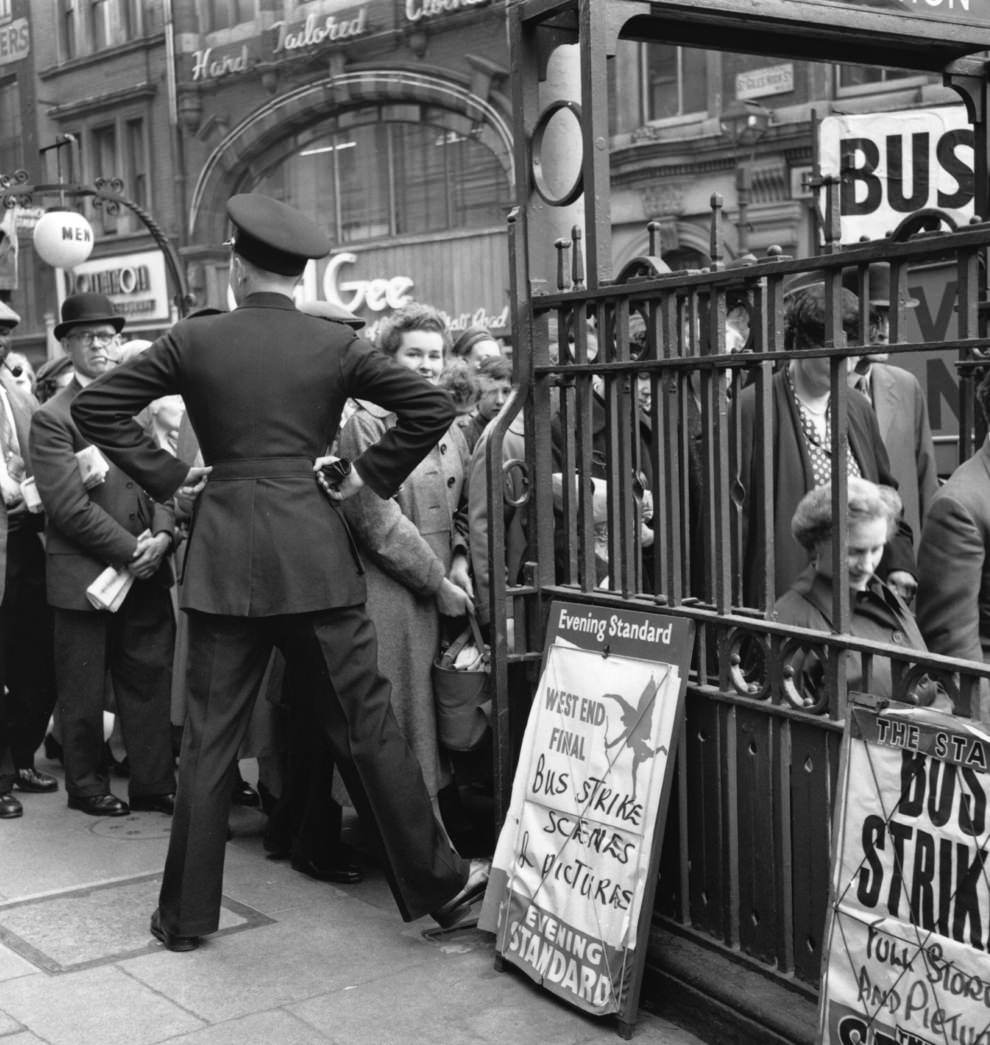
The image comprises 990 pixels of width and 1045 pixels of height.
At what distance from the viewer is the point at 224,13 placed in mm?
26062

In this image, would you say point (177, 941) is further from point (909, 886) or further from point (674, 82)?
point (674, 82)

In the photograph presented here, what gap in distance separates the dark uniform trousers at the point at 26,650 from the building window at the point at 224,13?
2104cm

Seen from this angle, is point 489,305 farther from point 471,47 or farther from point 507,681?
point 507,681

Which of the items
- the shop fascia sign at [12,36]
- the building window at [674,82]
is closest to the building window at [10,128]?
the shop fascia sign at [12,36]

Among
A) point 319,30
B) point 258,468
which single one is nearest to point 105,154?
point 319,30

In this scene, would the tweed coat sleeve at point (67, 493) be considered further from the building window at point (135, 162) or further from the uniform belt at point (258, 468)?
the building window at point (135, 162)

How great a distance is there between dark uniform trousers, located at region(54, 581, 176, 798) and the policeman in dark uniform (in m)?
1.76

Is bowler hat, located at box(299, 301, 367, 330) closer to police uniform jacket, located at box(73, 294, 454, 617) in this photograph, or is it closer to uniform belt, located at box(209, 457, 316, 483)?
police uniform jacket, located at box(73, 294, 454, 617)

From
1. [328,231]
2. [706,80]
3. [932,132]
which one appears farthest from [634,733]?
[328,231]

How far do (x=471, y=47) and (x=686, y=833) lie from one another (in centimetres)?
1965

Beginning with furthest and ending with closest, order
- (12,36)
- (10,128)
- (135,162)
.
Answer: (10,128)
(12,36)
(135,162)

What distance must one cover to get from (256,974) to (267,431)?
60.8 inches

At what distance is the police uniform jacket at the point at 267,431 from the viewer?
4.33 meters

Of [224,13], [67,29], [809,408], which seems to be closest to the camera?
[809,408]
